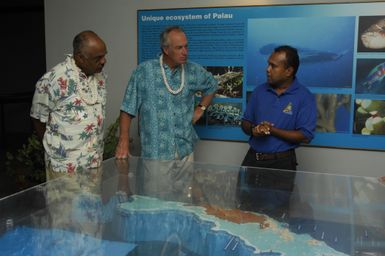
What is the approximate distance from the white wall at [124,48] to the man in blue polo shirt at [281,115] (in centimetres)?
72

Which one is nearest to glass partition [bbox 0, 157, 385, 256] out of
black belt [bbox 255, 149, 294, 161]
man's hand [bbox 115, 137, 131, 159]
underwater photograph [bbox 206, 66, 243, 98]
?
man's hand [bbox 115, 137, 131, 159]

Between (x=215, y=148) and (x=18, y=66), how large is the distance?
7044 mm

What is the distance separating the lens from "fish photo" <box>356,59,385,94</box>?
10.3 feet

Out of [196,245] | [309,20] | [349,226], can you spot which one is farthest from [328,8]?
[196,245]

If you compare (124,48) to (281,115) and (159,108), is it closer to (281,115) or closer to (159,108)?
(159,108)

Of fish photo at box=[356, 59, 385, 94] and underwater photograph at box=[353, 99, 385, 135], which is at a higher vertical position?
fish photo at box=[356, 59, 385, 94]

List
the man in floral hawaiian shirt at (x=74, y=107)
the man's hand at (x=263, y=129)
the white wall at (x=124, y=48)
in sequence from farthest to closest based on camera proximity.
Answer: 1. the white wall at (x=124, y=48)
2. the man's hand at (x=263, y=129)
3. the man in floral hawaiian shirt at (x=74, y=107)

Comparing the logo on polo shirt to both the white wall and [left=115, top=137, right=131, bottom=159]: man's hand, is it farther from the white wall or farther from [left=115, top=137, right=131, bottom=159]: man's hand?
[left=115, top=137, right=131, bottom=159]: man's hand

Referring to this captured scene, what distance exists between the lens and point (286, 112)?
2727 millimetres

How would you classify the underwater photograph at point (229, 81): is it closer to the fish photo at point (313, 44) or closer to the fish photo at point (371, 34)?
the fish photo at point (313, 44)

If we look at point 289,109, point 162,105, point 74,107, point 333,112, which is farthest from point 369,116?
point 74,107

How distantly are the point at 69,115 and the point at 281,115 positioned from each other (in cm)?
127

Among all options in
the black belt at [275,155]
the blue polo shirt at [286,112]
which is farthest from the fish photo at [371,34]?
the black belt at [275,155]

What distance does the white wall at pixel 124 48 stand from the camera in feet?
11.0
